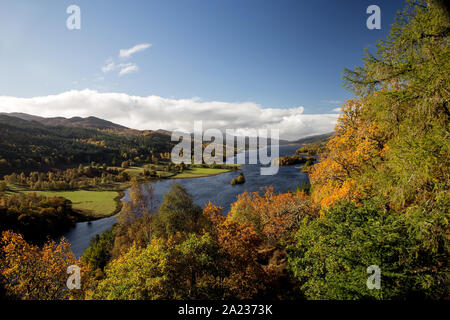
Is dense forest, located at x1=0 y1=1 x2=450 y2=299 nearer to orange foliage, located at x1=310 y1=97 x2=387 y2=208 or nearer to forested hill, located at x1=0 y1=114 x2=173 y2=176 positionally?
orange foliage, located at x1=310 y1=97 x2=387 y2=208

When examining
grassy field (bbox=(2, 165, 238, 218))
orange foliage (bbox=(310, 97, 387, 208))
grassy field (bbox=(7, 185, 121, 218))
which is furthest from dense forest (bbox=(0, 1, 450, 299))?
grassy field (bbox=(2, 165, 238, 218))

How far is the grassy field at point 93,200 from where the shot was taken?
58.0 meters

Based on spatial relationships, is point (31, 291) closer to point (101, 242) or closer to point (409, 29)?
point (101, 242)

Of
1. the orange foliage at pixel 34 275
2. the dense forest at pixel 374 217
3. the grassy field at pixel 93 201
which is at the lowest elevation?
the grassy field at pixel 93 201

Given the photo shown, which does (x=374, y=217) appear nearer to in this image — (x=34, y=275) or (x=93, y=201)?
(x=34, y=275)

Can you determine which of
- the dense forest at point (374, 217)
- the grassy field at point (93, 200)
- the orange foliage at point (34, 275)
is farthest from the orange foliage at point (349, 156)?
the grassy field at point (93, 200)

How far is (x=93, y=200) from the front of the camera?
6650 cm

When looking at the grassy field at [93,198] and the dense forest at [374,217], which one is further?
the grassy field at [93,198]

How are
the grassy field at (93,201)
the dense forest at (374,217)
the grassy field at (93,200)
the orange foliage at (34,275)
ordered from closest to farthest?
the dense forest at (374,217) < the orange foliage at (34,275) < the grassy field at (93,200) < the grassy field at (93,201)

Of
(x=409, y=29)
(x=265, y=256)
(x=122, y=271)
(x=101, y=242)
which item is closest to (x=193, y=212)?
(x=265, y=256)

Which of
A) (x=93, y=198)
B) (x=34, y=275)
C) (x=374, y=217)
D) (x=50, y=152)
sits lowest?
(x=93, y=198)

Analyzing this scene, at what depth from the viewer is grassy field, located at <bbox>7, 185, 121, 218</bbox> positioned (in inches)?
2283

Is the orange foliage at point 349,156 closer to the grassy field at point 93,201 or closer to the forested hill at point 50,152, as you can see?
the grassy field at point 93,201

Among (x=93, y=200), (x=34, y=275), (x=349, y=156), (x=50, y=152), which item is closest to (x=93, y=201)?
(x=93, y=200)
